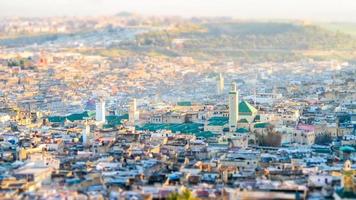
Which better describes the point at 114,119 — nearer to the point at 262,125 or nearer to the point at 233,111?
the point at 233,111

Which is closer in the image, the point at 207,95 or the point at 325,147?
the point at 325,147

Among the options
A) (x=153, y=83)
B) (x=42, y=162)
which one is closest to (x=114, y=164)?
(x=42, y=162)

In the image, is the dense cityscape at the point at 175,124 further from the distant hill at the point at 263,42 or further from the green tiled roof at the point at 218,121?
the distant hill at the point at 263,42

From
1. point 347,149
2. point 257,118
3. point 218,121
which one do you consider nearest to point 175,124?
point 218,121

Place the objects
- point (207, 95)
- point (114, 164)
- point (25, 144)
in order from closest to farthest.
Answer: point (114, 164) → point (25, 144) → point (207, 95)

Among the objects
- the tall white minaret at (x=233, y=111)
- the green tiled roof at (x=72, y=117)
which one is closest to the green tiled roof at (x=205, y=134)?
the tall white minaret at (x=233, y=111)

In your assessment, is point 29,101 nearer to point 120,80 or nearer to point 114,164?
point 120,80
